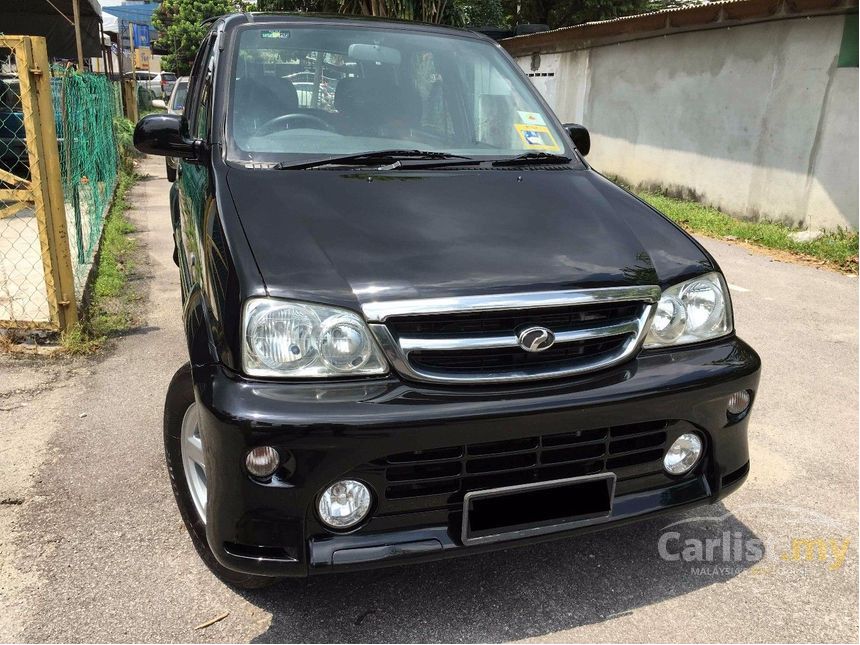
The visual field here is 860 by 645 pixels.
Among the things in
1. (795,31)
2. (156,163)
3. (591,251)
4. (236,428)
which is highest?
(795,31)

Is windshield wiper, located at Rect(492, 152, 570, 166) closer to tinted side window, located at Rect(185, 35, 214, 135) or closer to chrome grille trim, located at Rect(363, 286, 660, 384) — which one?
chrome grille trim, located at Rect(363, 286, 660, 384)

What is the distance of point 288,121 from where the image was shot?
288cm

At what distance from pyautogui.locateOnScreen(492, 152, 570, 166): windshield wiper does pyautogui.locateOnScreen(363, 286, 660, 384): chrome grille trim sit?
0.96m

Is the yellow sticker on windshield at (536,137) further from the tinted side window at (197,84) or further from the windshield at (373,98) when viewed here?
the tinted side window at (197,84)

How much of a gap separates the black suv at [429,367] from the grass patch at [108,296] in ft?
7.07

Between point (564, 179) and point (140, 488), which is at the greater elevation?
point (564, 179)

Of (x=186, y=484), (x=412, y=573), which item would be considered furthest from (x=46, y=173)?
(x=412, y=573)

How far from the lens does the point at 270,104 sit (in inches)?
114

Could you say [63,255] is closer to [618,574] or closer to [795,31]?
[618,574]

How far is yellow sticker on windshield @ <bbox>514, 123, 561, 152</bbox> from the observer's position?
10.2 feet

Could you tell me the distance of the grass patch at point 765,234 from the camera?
745 centimetres

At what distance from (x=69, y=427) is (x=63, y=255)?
4.39 ft

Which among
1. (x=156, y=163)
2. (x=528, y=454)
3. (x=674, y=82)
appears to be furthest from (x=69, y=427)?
(x=156, y=163)

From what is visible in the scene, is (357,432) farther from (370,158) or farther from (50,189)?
(50,189)
